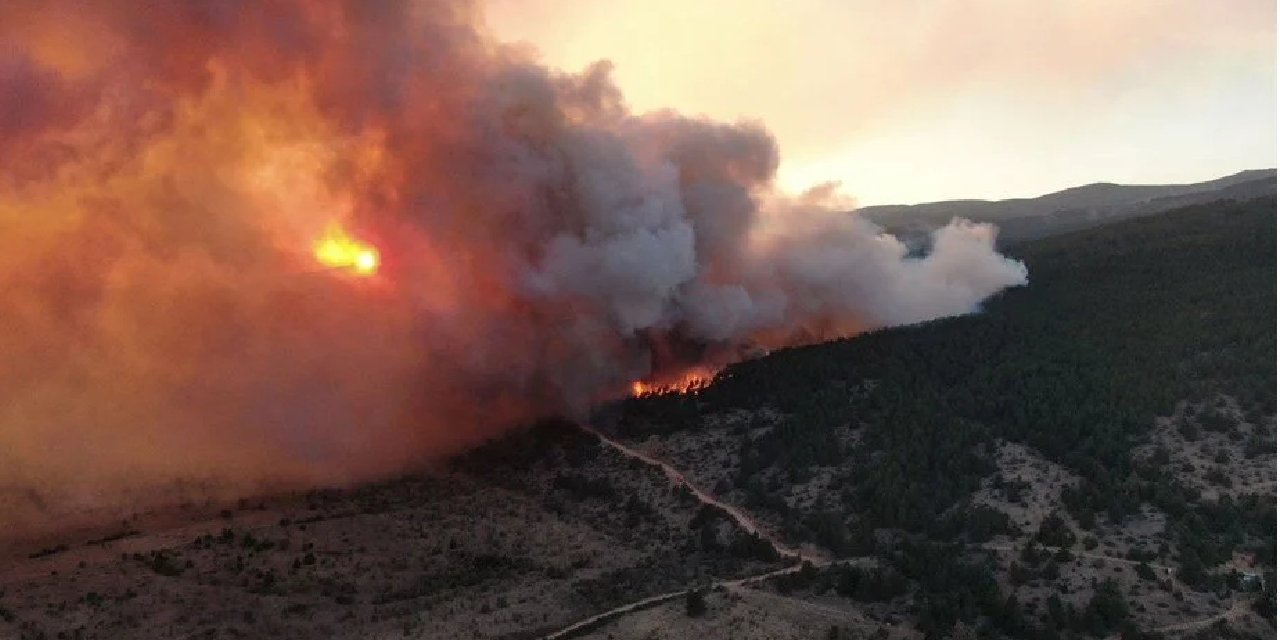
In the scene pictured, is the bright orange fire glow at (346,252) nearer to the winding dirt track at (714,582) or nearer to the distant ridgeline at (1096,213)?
the winding dirt track at (714,582)

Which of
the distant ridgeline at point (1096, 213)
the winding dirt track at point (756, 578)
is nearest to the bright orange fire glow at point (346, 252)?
the winding dirt track at point (756, 578)

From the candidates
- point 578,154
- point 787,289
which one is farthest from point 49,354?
point 787,289

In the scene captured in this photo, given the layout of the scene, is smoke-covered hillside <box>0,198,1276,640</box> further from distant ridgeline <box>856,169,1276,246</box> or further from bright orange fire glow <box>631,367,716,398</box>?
distant ridgeline <box>856,169,1276,246</box>

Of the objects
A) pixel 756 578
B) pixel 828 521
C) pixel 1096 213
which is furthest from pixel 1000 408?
pixel 1096 213

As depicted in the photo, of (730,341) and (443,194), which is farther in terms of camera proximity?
(730,341)

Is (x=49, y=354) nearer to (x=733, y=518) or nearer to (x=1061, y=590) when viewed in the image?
(x=733, y=518)

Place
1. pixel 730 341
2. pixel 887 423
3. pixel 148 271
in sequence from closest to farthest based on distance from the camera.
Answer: pixel 887 423
pixel 148 271
pixel 730 341

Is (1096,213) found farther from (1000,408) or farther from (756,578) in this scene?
(756,578)
